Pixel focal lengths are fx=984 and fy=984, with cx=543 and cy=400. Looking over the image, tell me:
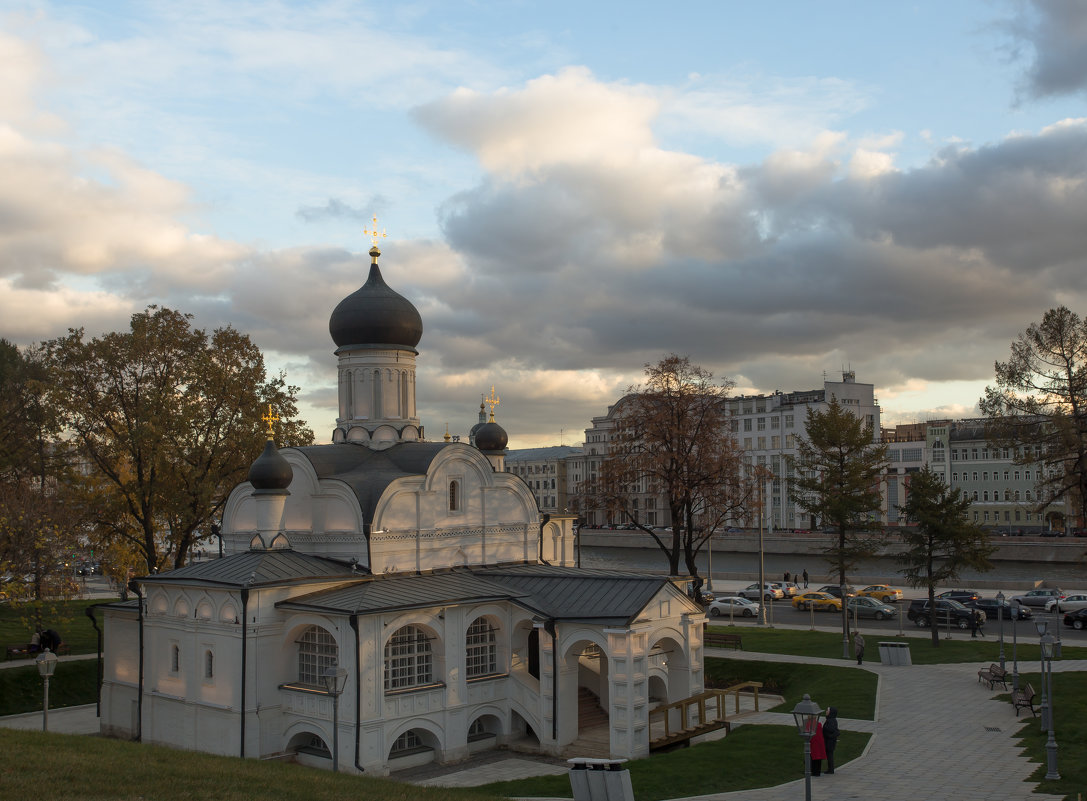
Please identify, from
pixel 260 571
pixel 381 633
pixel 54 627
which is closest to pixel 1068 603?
pixel 381 633

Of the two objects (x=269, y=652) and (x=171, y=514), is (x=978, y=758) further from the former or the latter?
(x=171, y=514)

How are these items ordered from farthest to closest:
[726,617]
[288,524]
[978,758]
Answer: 1. [726,617]
2. [288,524]
3. [978,758]

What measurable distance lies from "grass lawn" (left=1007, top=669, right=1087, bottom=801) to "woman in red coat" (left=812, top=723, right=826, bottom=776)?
3568 millimetres

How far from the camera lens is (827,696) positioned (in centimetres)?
2466

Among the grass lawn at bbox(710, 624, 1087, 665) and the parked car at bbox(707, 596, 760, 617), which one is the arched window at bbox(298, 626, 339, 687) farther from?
the parked car at bbox(707, 596, 760, 617)

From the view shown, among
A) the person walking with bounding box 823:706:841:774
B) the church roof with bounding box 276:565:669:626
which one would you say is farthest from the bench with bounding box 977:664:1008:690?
the church roof with bounding box 276:565:669:626

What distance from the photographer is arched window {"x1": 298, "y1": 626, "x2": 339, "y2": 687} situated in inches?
879

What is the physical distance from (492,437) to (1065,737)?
769 inches

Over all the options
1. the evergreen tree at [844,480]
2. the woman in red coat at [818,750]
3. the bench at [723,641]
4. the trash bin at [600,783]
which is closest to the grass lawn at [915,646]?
the bench at [723,641]

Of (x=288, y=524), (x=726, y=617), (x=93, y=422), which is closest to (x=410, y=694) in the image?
(x=288, y=524)

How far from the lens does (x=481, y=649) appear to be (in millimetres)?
24281

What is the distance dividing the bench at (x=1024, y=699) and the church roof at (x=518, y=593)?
8.21 m

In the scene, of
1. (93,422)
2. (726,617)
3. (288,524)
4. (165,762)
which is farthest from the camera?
(726,617)

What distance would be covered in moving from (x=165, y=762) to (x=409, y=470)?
1307cm
